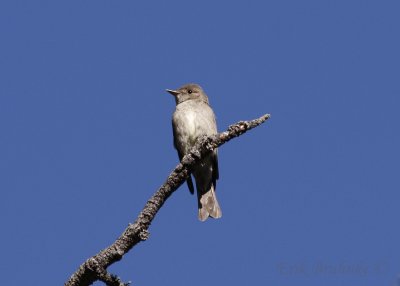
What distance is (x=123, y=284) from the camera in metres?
4.26

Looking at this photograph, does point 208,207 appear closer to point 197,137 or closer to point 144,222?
point 197,137

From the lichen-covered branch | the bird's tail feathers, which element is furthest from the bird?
the lichen-covered branch

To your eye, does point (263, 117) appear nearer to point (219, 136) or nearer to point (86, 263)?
point (219, 136)

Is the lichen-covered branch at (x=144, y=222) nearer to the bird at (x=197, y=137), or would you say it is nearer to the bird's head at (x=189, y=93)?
the bird at (x=197, y=137)

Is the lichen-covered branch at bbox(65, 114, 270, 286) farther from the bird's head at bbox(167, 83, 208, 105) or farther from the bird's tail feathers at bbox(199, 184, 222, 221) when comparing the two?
the bird's head at bbox(167, 83, 208, 105)

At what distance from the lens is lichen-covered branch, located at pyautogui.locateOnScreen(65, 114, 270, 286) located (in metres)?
4.23

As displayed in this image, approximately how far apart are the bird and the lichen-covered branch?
4132 millimetres

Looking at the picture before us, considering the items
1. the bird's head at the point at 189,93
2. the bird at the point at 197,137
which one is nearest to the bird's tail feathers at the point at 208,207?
the bird at the point at 197,137

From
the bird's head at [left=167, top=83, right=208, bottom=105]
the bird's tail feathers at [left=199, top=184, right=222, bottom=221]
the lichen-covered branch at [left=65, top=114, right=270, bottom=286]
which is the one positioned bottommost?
the lichen-covered branch at [left=65, top=114, right=270, bottom=286]

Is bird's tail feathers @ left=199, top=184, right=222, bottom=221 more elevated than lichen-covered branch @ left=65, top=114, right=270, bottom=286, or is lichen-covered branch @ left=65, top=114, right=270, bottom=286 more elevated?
bird's tail feathers @ left=199, top=184, right=222, bottom=221

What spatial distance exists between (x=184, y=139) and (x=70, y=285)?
18.9ft

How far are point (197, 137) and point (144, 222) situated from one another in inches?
203

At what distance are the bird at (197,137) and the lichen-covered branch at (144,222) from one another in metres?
4.13

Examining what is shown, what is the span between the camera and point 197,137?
31.7 ft
